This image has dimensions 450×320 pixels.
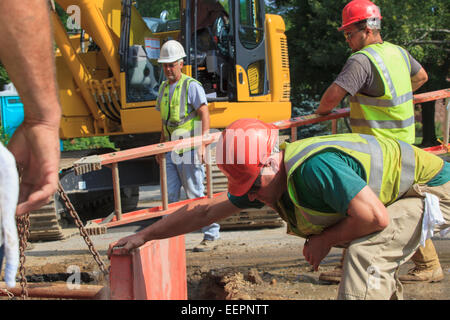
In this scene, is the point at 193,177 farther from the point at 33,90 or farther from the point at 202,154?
the point at 33,90

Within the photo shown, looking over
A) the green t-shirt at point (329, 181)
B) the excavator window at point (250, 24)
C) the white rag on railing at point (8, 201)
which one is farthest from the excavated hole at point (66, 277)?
the excavator window at point (250, 24)

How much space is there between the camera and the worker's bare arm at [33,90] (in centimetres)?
164

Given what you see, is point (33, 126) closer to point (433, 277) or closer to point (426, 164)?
point (426, 164)

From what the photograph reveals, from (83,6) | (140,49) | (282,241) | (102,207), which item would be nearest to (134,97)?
(140,49)

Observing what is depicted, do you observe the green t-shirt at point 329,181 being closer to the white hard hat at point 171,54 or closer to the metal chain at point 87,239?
the metal chain at point 87,239

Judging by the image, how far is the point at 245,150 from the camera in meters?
2.61

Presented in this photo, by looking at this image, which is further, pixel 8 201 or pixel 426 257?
pixel 426 257

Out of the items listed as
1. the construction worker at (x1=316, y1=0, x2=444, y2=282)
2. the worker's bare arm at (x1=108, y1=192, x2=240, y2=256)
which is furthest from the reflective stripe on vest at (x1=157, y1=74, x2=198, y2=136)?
the worker's bare arm at (x1=108, y1=192, x2=240, y2=256)

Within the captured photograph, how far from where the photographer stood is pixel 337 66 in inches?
698

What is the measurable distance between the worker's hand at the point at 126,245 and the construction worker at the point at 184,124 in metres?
2.61

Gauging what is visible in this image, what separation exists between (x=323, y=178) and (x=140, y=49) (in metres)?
5.37

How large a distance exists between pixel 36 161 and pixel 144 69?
18.6 ft

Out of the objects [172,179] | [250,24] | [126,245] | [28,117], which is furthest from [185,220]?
[250,24]

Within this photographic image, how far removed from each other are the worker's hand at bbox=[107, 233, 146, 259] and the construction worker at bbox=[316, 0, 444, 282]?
187cm
